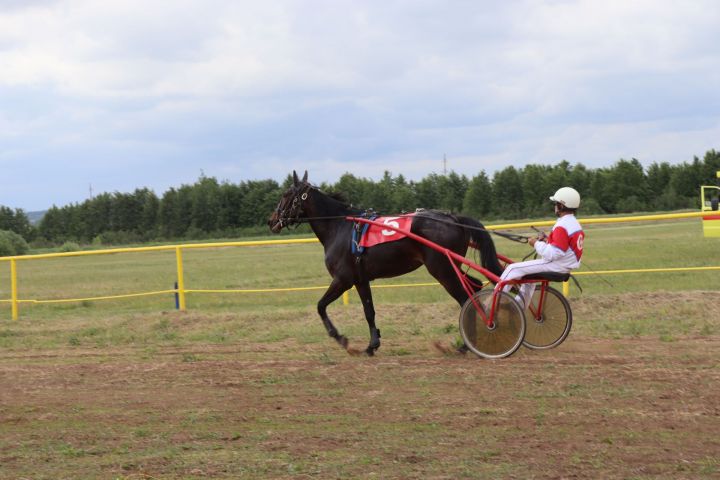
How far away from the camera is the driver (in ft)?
29.5

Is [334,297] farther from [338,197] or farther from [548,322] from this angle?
[548,322]

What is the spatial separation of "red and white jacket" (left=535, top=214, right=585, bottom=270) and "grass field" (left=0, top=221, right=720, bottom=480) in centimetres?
103

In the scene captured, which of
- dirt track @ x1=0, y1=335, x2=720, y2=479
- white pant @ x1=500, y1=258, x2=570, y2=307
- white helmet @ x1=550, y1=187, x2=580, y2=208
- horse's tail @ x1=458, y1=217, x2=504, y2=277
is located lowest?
dirt track @ x1=0, y1=335, x2=720, y2=479

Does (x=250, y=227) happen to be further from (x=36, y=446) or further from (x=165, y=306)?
(x=36, y=446)

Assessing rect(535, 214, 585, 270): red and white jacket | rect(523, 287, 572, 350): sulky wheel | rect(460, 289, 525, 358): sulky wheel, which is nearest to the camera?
rect(535, 214, 585, 270): red and white jacket

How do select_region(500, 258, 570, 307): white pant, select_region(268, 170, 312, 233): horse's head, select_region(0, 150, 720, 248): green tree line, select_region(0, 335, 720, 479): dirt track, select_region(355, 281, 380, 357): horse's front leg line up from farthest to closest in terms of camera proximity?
select_region(0, 150, 720, 248): green tree line < select_region(268, 170, 312, 233): horse's head < select_region(355, 281, 380, 357): horse's front leg < select_region(500, 258, 570, 307): white pant < select_region(0, 335, 720, 479): dirt track

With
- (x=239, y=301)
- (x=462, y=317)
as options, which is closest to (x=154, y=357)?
(x=462, y=317)

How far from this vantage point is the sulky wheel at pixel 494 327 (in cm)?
928

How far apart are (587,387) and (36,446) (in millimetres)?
4310

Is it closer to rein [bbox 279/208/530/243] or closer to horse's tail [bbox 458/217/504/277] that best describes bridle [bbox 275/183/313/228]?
rein [bbox 279/208/530/243]

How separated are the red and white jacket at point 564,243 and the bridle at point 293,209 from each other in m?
2.97

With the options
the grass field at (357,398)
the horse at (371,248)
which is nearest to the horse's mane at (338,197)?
the horse at (371,248)

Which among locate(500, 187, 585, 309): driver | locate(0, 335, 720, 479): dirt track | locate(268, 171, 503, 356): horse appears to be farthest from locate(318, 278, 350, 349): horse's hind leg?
locate(500, 187, 585, 309): driver

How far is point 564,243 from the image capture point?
8984 millimetres
